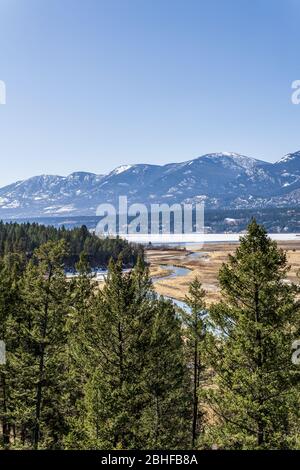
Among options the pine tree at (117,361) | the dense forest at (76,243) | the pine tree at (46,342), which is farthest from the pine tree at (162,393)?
the dense forest at (76,243)

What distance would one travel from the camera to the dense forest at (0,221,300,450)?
17.8 metres

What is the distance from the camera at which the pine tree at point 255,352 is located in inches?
679

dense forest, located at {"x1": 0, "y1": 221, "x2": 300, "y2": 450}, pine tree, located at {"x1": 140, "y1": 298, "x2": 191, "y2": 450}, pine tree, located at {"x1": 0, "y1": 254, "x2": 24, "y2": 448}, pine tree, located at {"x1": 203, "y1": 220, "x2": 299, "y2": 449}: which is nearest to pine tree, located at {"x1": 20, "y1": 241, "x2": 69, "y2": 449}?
dense forest, located at {"x1": 0, "y1": 221, "x2": 300, "y2": 450}

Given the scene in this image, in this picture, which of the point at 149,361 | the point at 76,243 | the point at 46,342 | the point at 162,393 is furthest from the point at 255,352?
the point at 76,243

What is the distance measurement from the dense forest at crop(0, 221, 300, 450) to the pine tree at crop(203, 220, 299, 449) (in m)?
0.05

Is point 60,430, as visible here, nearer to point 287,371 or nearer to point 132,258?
point 287,371

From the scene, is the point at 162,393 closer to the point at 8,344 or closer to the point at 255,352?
the point at 255,352

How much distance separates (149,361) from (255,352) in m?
7.38

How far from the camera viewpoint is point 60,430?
28.3 m

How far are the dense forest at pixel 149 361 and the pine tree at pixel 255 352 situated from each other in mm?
49

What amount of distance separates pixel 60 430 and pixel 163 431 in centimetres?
865

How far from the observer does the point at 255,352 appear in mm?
17703
